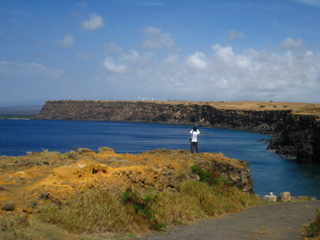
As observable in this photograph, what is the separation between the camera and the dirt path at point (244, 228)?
359 inches

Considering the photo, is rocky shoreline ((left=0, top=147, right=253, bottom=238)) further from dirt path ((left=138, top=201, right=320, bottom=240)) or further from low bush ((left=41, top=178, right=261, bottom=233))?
dirt path ((left=138, top=201, right=320, bottom=240))

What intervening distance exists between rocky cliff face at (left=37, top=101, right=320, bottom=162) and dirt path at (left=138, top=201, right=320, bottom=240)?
133 feet

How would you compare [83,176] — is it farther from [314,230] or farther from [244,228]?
[314,230]

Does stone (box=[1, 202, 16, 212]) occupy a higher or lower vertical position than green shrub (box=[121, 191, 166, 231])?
higher

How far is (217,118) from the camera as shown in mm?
139250

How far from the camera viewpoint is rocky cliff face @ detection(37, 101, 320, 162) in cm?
5138

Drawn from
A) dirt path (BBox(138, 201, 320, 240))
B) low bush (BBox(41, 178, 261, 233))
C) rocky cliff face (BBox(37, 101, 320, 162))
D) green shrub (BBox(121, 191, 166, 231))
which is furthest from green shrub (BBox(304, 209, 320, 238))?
rocky cliff face (BBox(37, 101, 320, 162))

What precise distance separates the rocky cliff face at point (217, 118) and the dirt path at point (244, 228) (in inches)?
1599

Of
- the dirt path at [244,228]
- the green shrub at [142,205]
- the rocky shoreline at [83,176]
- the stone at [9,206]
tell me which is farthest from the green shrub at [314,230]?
the stone at [9,206]

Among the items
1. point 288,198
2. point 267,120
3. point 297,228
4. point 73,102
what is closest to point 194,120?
point 267,120

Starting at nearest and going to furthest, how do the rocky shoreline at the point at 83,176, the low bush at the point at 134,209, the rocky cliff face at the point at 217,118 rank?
the low bush at the point at 134,209 < the rocky shoreline at the point at 83,176 < the rocky cliff face at the point at 217,118

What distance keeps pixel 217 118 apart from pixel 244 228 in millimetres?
130740

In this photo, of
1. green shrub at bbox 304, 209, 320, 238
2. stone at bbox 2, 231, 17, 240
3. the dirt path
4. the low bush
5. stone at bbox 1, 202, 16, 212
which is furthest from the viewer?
the dirt path

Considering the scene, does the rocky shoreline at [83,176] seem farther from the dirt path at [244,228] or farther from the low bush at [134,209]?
the dirt path at [244,228]
